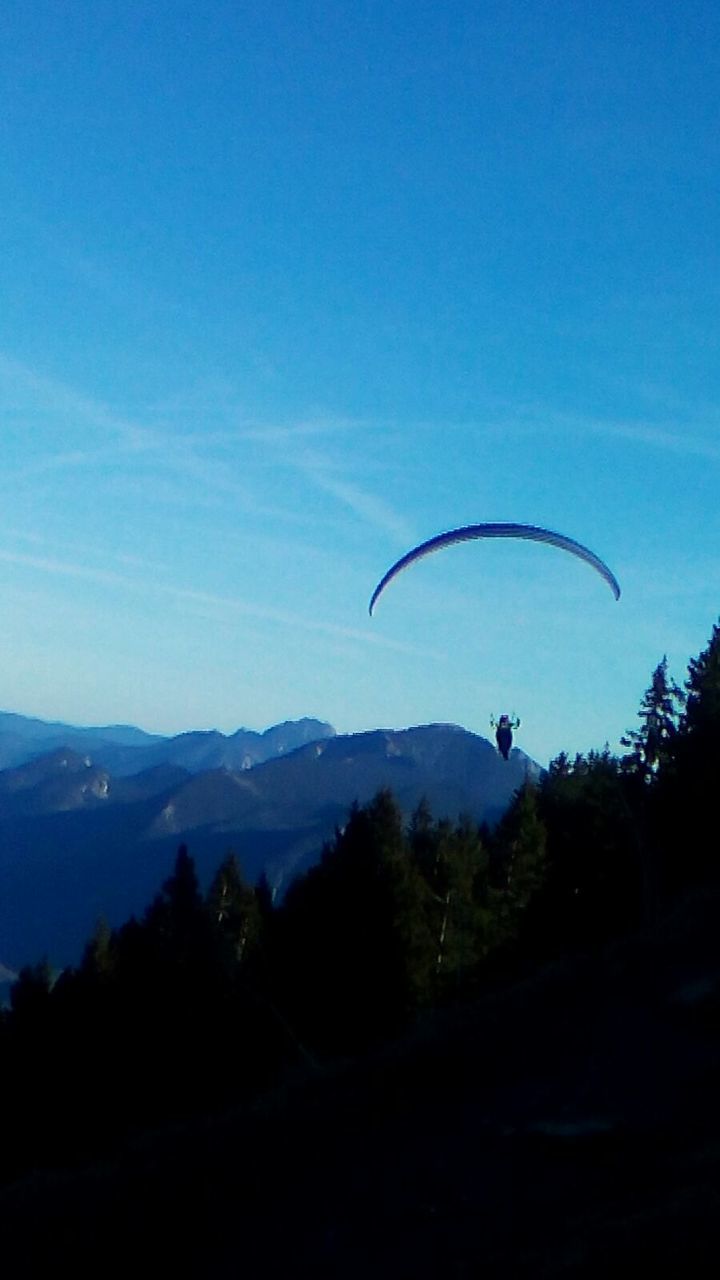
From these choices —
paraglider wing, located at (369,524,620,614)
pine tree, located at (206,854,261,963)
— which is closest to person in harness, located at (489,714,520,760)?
paraglider wing, located at (369,524,620,614)

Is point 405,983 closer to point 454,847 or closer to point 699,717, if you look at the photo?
point 454,847

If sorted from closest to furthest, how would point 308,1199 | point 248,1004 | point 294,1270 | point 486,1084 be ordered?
point 294,1270 → point 308,1199 → point 486,1084 → point 248,1004

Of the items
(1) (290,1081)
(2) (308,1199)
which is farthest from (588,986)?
(2) (308,1199)

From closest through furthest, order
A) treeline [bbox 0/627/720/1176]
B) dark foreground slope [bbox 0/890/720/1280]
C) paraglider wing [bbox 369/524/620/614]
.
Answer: dark foreground slope [bbox 0/890/720/1280], paraglider wing [bbox 369/524/620/614], treeline [bbox 0/627/720/1176]

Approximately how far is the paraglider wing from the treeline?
13.4 metres

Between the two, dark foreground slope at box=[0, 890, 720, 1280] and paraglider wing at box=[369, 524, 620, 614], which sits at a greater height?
paraglider wing at box=[369, 524, 620, 614]

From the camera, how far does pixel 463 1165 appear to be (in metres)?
13.0

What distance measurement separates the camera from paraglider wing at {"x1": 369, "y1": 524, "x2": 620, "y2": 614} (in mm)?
23438

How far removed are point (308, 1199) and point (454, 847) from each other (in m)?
28.8

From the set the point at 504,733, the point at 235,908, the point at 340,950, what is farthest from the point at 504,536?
the point at 235,908

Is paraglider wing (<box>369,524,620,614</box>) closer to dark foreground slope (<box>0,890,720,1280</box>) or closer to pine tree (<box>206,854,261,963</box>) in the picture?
dark foreground slope (<box>0,890,720,1280</box>)

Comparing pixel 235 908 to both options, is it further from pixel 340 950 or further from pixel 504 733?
pixel 504 733

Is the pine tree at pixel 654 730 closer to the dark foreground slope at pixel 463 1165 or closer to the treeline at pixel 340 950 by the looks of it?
the treeline at pixel 340 950

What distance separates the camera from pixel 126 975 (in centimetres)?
4300
